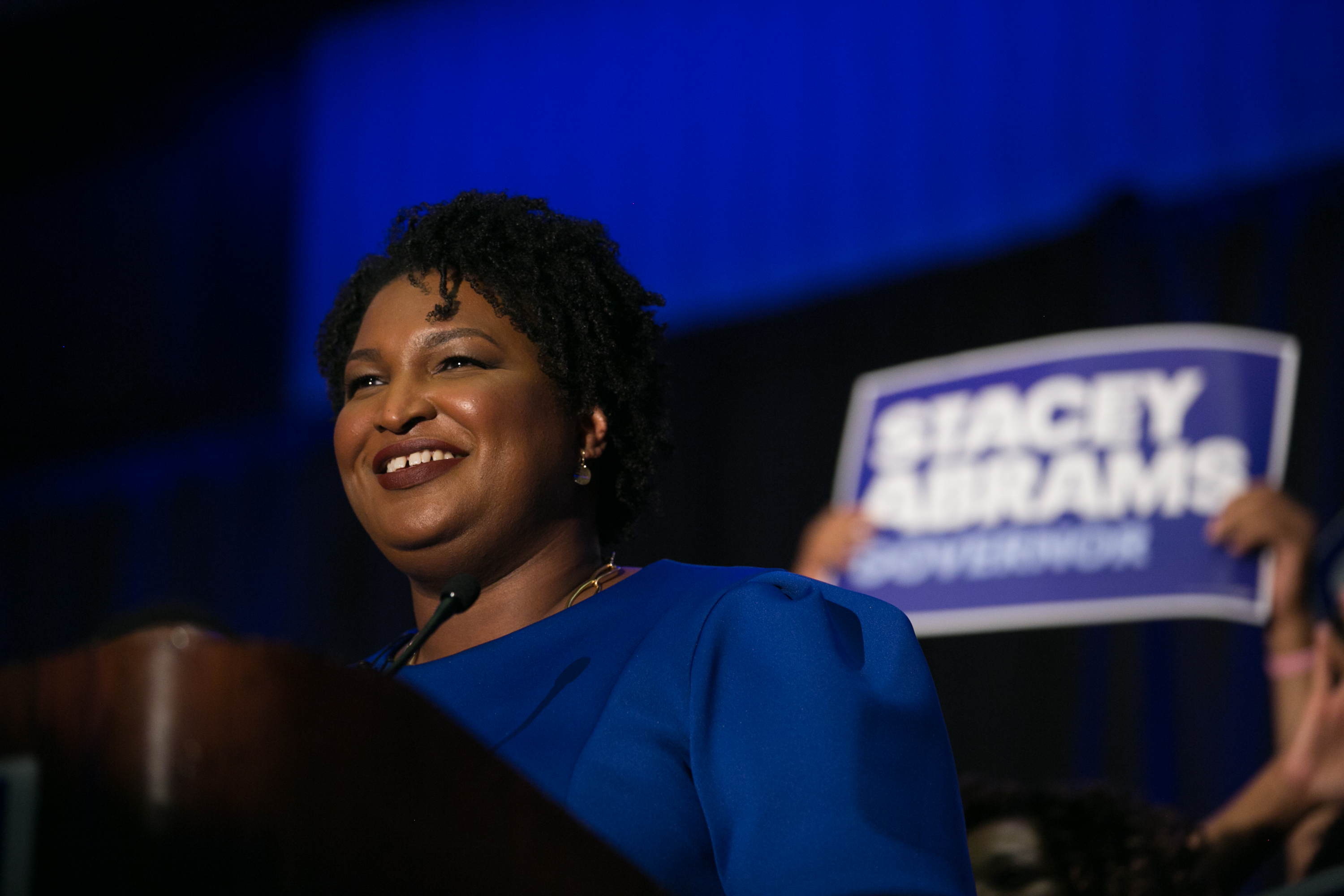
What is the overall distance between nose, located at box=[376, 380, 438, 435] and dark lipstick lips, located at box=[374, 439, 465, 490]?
0.02 m

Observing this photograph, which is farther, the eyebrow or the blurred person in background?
the blurred person in background

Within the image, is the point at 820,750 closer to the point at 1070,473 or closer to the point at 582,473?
the point at 582,473

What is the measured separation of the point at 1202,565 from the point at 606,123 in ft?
7.45

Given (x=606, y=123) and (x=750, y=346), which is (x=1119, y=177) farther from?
(x=606, y=123)

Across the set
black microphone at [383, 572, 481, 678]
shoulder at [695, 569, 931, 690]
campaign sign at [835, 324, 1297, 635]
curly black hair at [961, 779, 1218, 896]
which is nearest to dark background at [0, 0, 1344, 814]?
campaign sign at [835, 324, 1297, 635]

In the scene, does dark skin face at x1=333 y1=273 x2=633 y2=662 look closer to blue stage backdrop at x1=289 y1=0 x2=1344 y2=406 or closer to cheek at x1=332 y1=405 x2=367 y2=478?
cheek at x1=332 y1=405 x2=367 y2=478

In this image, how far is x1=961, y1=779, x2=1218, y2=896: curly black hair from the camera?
1.85 metres

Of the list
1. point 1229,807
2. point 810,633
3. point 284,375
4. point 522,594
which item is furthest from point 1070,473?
point 284,375

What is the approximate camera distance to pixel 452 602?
104 centimetres

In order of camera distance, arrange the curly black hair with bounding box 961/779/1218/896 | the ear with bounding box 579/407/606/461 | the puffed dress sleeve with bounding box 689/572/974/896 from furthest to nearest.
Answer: the curly black hair with bounding box 961/779/1218/896 < the ear with bounding box 579/407/606/461 < the puffed dress sleeve with bounding box 689/572/974/896

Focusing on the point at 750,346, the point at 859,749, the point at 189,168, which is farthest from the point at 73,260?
the point at 859,749

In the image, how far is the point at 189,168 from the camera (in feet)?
16.3

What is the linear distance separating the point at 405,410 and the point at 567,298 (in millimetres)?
215

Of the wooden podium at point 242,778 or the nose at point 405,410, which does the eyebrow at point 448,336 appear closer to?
the nose at point 405,410
